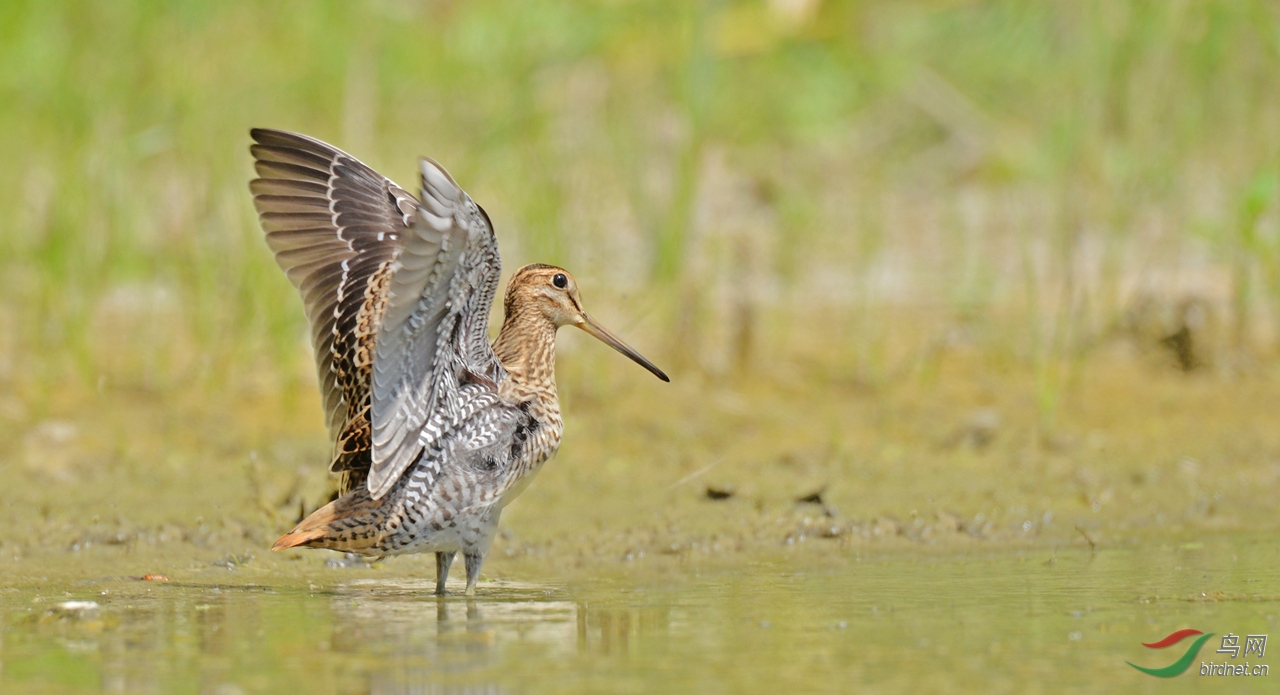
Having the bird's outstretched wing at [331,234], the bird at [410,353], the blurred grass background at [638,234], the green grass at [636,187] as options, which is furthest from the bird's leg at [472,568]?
the green grass at [636,187]

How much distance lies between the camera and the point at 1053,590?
392cm

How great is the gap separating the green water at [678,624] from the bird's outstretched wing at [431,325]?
1.44 feet

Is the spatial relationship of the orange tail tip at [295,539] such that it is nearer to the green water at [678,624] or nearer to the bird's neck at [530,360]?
the green water at [678,624]

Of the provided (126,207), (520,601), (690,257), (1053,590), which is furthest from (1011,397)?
(126,207)

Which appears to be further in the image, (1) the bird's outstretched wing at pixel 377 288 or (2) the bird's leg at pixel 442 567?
(2) the bird's leg at pixel 442 567

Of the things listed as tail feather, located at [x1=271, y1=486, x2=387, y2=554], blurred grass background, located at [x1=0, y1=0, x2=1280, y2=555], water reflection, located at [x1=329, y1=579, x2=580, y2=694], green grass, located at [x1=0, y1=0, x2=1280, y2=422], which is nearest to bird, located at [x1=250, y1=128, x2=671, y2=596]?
tail feather, located at [x1=271, y1=486, x2=387, y2=554]

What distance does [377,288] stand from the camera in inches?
172

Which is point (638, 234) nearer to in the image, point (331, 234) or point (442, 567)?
point (331, 234)

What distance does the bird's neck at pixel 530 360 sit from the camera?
4.44m

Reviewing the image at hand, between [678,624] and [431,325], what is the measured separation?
979mm

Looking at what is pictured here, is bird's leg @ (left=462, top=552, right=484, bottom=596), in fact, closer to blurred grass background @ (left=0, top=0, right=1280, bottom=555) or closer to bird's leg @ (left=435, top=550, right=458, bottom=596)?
bird's leg @ (left=435, top=550, right=458, bottom=596)

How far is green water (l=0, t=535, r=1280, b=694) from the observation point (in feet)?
9.82

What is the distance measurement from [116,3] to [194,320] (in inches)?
56.3

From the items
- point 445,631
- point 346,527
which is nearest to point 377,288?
point 346,527
